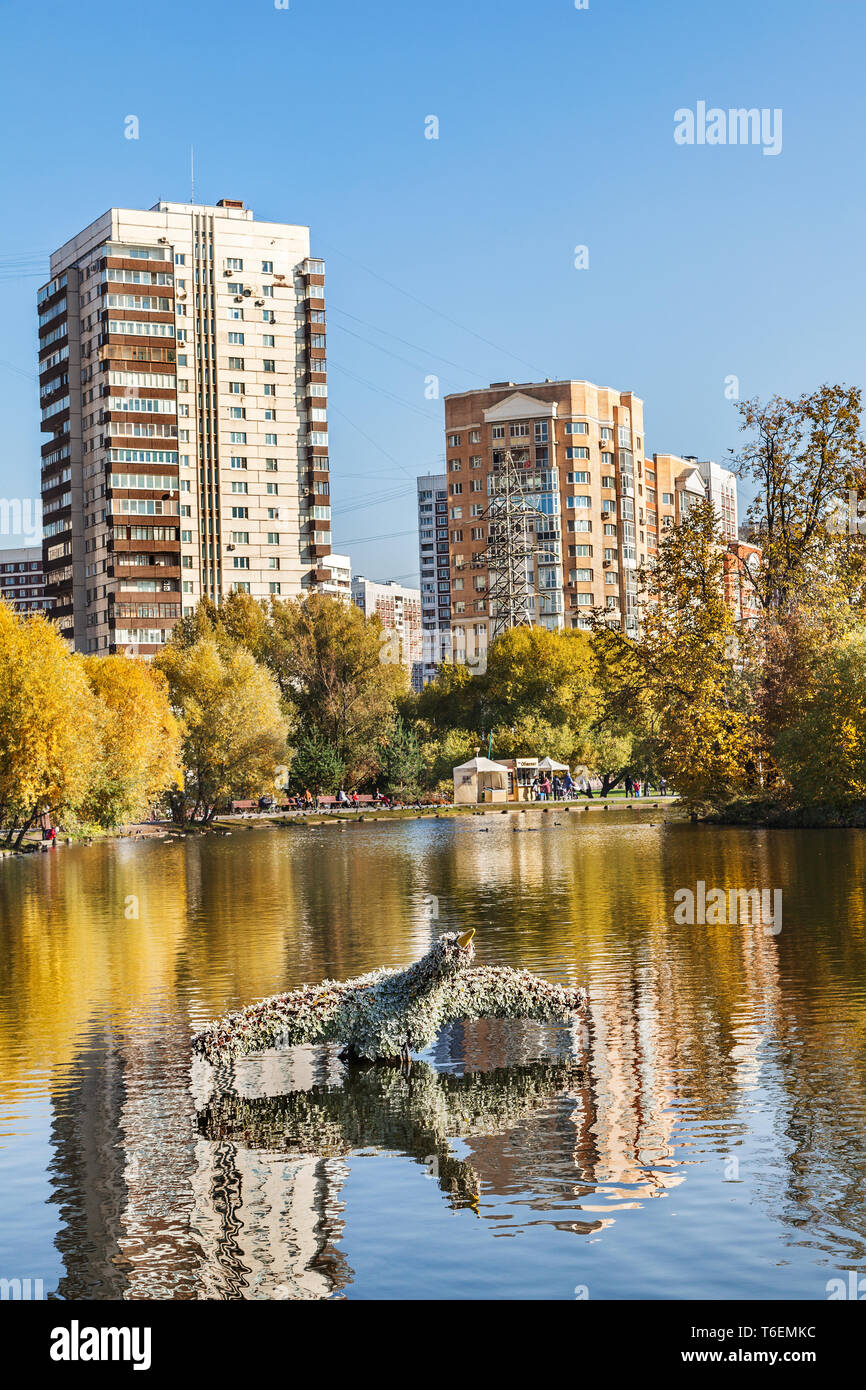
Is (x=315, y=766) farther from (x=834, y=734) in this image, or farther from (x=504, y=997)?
(x=504, y=997)

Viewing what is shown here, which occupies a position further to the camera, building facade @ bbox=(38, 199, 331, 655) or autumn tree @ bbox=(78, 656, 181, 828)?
building facade @ bbox=(38, 199, 331, 655)

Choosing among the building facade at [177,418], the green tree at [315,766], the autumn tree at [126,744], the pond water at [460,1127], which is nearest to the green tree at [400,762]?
the green tree at [315,766]

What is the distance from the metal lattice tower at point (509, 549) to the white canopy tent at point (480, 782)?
1825 inches

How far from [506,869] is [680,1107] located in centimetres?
2799

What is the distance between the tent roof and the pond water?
235 ft

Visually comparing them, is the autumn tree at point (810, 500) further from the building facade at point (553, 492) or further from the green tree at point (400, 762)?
the building facade at point (553, 492)

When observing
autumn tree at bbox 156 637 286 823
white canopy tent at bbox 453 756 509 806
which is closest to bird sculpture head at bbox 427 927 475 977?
autumn tree at bbox 156 637 286 823

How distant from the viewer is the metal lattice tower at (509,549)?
14438 cm

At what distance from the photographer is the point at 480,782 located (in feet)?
321

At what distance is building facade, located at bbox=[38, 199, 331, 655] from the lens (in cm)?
12625
